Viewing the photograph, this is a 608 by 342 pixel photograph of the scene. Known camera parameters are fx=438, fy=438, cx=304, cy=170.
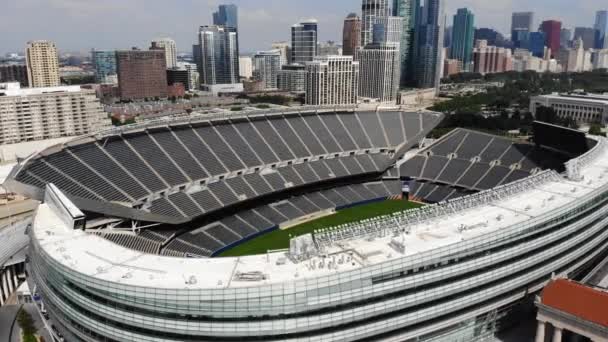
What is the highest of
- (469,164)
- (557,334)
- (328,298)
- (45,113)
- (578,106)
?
(578,106)

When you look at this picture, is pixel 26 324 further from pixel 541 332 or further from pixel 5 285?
pixel 541 332

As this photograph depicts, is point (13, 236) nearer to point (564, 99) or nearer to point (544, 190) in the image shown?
point (544, 190)

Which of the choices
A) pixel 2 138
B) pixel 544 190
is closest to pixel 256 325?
pixel 544 190

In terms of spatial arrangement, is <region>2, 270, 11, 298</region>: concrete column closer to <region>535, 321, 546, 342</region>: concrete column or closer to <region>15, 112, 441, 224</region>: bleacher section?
<region>15, 112, 441, 224</region>: bleacher section

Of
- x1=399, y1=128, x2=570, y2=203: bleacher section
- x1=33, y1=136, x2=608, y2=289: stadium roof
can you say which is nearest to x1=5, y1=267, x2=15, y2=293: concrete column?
x1=33, y1=136, x2=608, y2=289: stadium roof

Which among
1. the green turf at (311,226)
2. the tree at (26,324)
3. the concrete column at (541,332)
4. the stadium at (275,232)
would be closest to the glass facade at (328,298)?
the stadium at (275,232)

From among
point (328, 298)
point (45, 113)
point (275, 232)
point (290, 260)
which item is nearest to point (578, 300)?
point (328, 298)
